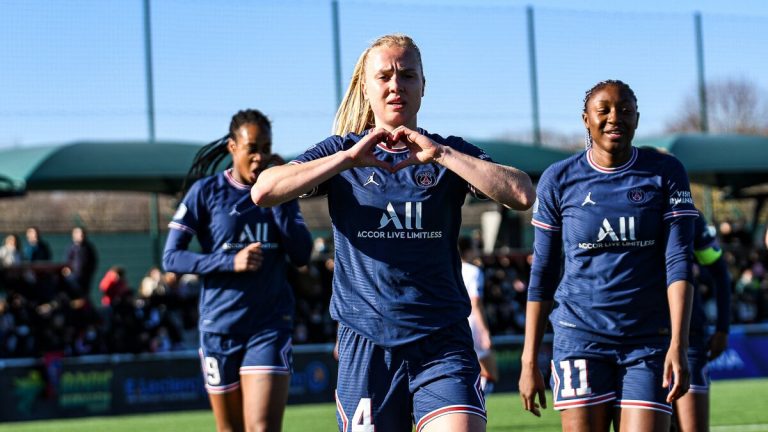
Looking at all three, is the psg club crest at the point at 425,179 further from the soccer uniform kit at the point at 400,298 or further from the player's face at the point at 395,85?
the player's face at the point at 395,85

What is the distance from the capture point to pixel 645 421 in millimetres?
5078

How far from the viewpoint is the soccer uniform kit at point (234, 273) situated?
6906 millimetres

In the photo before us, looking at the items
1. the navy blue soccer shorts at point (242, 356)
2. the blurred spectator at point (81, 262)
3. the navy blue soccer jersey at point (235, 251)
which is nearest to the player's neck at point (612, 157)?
the navy blue soccer jersey at point (235, 251)

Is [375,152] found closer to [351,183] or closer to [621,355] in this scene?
[351,183]

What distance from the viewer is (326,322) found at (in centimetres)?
1767

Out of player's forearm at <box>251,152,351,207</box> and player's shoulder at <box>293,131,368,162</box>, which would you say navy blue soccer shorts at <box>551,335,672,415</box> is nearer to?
player's shoulder at <box>293,131,368,162</box>

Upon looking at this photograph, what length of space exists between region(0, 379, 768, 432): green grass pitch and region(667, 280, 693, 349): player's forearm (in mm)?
6121

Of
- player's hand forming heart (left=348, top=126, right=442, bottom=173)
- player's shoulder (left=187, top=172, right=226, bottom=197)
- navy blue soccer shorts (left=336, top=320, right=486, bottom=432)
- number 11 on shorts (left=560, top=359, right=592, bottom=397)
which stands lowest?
number 11 on shorts (left=560, top=359, right=592, bottom=397)

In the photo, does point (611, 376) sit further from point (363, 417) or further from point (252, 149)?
point (252, 149)

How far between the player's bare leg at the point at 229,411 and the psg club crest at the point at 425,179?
9.79 ft

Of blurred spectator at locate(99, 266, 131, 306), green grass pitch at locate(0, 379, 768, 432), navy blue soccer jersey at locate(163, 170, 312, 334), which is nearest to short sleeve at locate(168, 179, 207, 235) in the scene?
navy blue soccer jersey at locate(163, 170, 312, 334)

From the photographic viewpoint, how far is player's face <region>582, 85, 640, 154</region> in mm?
5250

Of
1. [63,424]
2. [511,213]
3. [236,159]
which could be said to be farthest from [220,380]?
[511,213]

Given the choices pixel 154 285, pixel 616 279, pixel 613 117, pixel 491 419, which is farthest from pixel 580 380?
pixel 154 285
